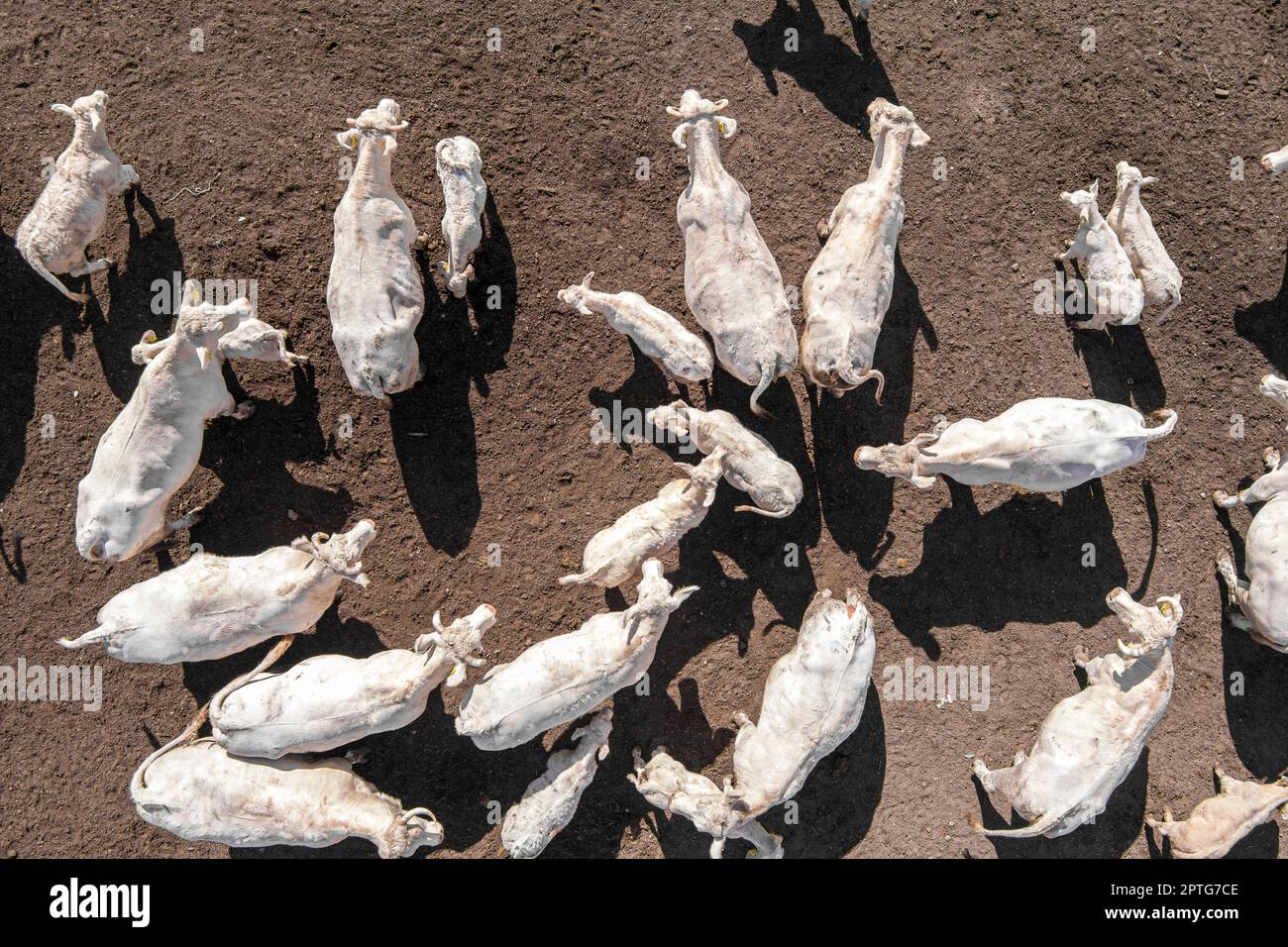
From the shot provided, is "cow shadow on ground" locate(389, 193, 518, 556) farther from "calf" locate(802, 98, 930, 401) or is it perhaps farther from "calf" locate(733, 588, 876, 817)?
"calf" locate(733, 588, 876, 817)

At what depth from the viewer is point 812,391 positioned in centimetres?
709

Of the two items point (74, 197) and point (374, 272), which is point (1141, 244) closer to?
point (374, 272)

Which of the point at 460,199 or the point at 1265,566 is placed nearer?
the point at 460,199

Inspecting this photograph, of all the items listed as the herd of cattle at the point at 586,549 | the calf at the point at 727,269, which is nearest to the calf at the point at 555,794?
the herd of cattle at the point at 586,549

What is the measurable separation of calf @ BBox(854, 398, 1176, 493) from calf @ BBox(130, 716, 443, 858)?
5066 mm

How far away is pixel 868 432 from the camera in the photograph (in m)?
7.11

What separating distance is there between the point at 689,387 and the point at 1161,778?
5.88m

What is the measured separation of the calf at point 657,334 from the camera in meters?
6.25

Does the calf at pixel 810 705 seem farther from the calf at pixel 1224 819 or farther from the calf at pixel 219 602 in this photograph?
the calf at pixel 219 602

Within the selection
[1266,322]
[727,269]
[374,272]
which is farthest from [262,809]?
[1266,322]

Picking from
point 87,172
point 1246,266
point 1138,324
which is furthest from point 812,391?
point 87,172

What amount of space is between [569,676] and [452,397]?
110 inches

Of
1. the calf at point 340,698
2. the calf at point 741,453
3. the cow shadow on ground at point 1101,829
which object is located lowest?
the cow shadow on ground at point 1101,829

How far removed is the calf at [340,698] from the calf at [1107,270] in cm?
619
